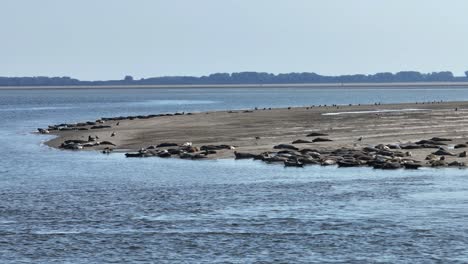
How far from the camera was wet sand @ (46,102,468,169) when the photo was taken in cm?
5241

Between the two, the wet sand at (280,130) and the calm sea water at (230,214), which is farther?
the wet sand at (280,130)

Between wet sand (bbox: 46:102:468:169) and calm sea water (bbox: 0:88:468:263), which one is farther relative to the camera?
wet sand (bbox: 46:102:468:169)

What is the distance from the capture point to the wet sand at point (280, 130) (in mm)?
52406

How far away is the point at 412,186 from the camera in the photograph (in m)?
35.1

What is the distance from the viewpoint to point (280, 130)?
207ft

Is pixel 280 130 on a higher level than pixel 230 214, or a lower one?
higher

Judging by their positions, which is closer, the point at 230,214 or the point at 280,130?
the point at 230,214

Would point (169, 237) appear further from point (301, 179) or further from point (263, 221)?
point (301, 179)

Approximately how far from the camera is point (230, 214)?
29.7 m

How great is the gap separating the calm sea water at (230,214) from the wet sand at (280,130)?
668 cm

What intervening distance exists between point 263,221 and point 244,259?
501 centimetres

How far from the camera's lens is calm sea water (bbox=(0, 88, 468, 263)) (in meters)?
24.1

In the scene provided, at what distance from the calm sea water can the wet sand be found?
668 cm

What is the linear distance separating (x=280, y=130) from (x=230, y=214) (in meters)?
33.7
